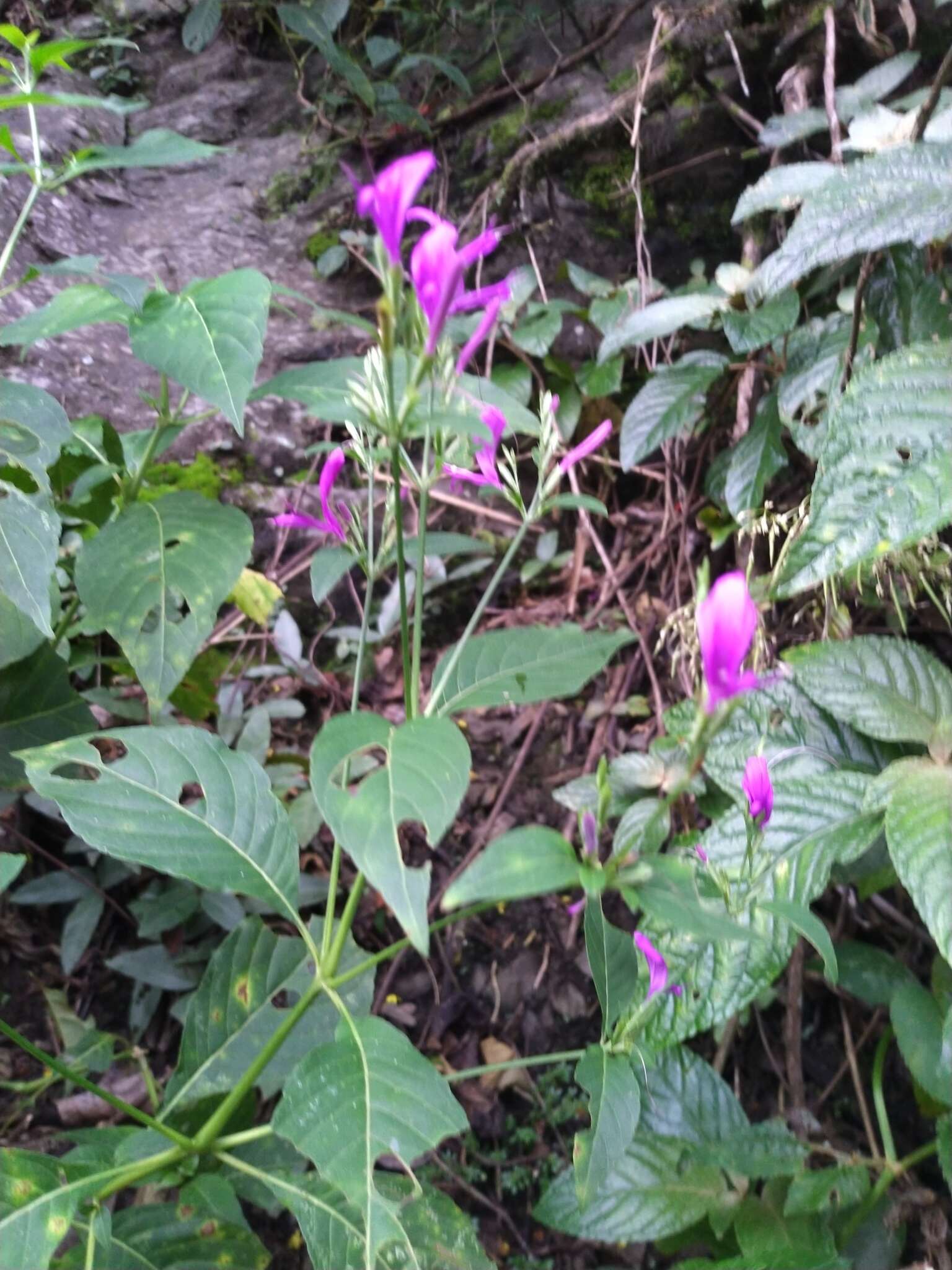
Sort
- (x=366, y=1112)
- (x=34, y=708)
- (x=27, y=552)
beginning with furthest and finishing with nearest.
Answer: (x=34, y=708) < (x=27, y=552) < (x=366, y=1112)

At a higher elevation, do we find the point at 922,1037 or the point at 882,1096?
the point at 922,1037

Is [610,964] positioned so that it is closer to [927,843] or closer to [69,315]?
[927,843]

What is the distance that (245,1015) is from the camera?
103 cm

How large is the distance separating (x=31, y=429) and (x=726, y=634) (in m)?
0.94

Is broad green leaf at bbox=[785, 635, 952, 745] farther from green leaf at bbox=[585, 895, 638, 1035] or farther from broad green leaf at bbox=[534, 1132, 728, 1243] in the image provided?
broad green leaf at bbox=[534, 1132, 728, 1243]

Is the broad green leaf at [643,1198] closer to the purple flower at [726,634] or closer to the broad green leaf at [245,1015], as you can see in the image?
the broad green leaf at [245,1015]

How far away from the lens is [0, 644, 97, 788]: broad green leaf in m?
1.14

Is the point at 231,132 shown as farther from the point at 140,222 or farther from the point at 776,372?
the point at 776,372

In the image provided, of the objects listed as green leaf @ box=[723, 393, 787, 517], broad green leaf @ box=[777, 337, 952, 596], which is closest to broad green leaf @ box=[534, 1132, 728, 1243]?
broad green leaf @ box=[777, 337, 952, 596]

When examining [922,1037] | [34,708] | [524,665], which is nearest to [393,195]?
[524,665]

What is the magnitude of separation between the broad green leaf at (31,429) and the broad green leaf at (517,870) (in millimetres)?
793

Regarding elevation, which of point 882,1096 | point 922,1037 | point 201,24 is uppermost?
point 201,24

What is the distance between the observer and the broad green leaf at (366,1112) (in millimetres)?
648

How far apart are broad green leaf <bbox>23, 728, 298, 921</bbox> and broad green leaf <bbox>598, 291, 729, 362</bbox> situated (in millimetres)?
1084
